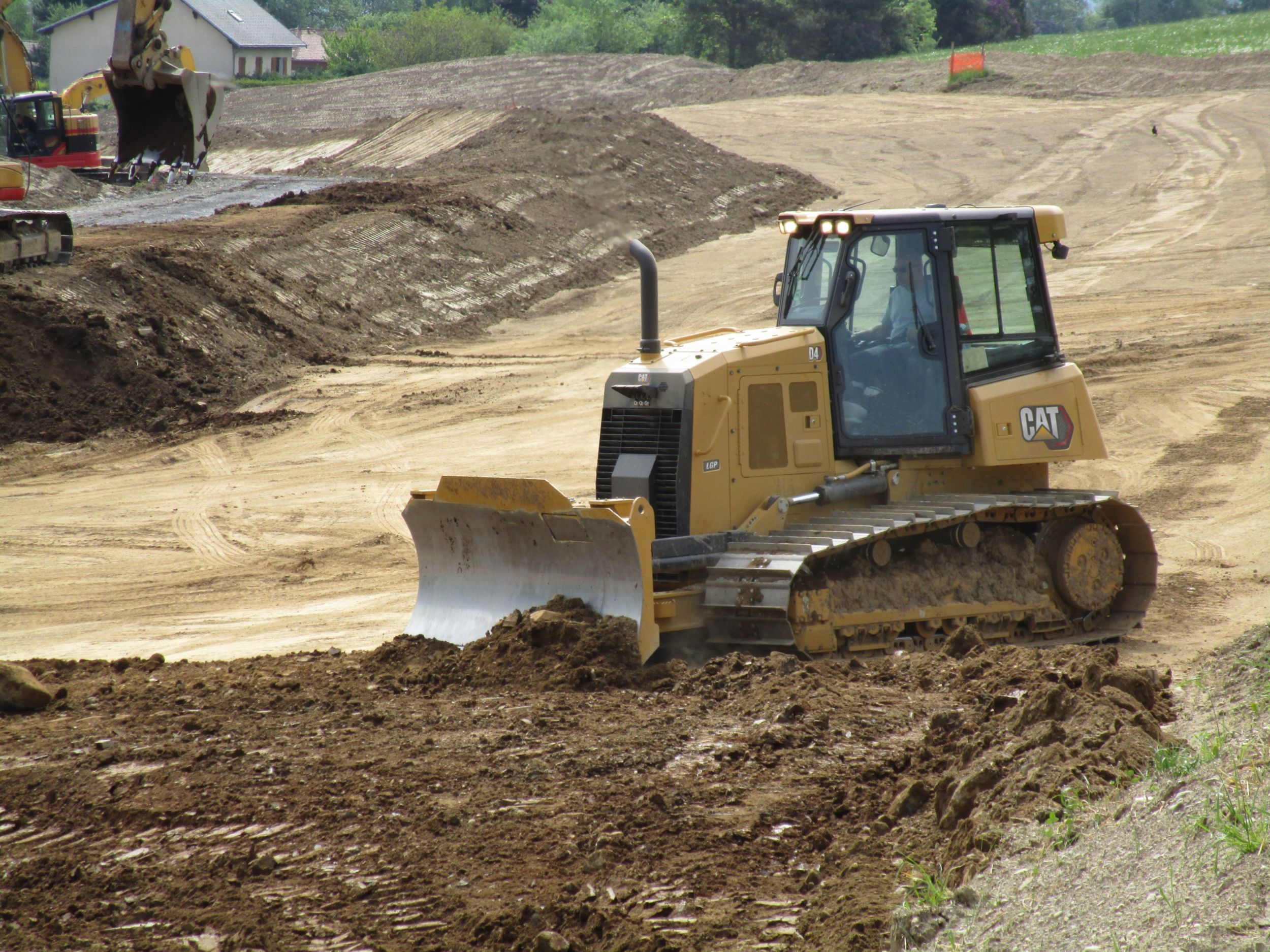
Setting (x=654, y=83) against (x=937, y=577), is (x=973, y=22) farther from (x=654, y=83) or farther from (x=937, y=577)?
(x=937, y=577)

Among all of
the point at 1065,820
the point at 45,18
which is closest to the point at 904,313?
the point at 1065,820

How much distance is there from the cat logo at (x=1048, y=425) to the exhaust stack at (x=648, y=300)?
244 centimetres

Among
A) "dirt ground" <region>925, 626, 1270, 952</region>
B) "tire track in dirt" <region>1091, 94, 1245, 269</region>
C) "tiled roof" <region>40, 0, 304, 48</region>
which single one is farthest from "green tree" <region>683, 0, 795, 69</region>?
"dirt ground" <region>925, 626, 1270, 952</region>

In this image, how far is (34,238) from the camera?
57.1ft

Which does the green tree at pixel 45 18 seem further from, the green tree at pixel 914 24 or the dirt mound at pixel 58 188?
the dirt mound at pixel 58 188

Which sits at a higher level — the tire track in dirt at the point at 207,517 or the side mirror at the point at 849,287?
the side mirror at the point at 849,287

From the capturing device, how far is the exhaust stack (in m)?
6.82

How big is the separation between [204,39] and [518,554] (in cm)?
7312

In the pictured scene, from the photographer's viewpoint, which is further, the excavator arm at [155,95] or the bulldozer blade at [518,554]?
the excavator arm at [155,95]

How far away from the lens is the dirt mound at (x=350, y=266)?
1589 centimetres

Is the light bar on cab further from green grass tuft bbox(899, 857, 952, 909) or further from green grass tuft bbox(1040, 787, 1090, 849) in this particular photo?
green grass tuft bbox(899, 857, 952, 909)

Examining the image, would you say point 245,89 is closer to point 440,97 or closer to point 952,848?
point 440,97

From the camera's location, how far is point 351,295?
20.4 m

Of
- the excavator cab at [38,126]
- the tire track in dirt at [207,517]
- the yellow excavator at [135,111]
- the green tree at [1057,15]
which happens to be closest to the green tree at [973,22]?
the green tree at [1057,15]
